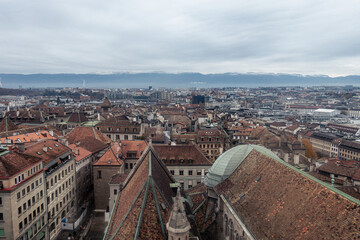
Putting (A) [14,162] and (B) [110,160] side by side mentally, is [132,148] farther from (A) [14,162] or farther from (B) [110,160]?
(A) [14,162]

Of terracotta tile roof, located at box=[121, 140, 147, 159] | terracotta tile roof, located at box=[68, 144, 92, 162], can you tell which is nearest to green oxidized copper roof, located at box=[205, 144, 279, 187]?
terracotta tile roof, located at box=[121, 140, 147, 159]

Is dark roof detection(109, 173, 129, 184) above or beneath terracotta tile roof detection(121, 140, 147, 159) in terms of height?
beneath

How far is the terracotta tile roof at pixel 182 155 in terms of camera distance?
6519 cm

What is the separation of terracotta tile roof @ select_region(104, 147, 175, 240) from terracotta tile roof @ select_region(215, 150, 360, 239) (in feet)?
25.2

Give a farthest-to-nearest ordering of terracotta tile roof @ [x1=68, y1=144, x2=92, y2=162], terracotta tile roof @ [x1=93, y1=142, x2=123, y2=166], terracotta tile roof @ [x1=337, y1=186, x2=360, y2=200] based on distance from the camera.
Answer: terracotta tile roof @ [x1=68, y1=144, x2=92, y2=162] < terracotta tile roof @ [x1=93, y1=142, x2=123, y2=166] < terracotta tile roof @ [x1=337, y1=186, x2=360, y2=200]

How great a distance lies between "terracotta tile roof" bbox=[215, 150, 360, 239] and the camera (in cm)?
1916

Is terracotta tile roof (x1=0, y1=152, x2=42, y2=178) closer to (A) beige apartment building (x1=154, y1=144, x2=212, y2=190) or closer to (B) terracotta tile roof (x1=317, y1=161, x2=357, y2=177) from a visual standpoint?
(A) beige apartment building (x1=154, y1=144, x2=212, y2=190)

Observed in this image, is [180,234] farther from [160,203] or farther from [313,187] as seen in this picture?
[313,187]

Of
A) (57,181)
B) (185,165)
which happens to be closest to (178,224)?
(57,181)

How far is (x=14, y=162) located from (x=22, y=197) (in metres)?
5.09

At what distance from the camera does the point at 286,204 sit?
78.8 feet

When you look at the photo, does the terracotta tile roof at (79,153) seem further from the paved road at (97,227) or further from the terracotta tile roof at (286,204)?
the terracotta tile roof at (286,204)

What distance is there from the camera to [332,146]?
124688mm

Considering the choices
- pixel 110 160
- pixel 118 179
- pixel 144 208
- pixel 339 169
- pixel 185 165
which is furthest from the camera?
pixel 339 169
